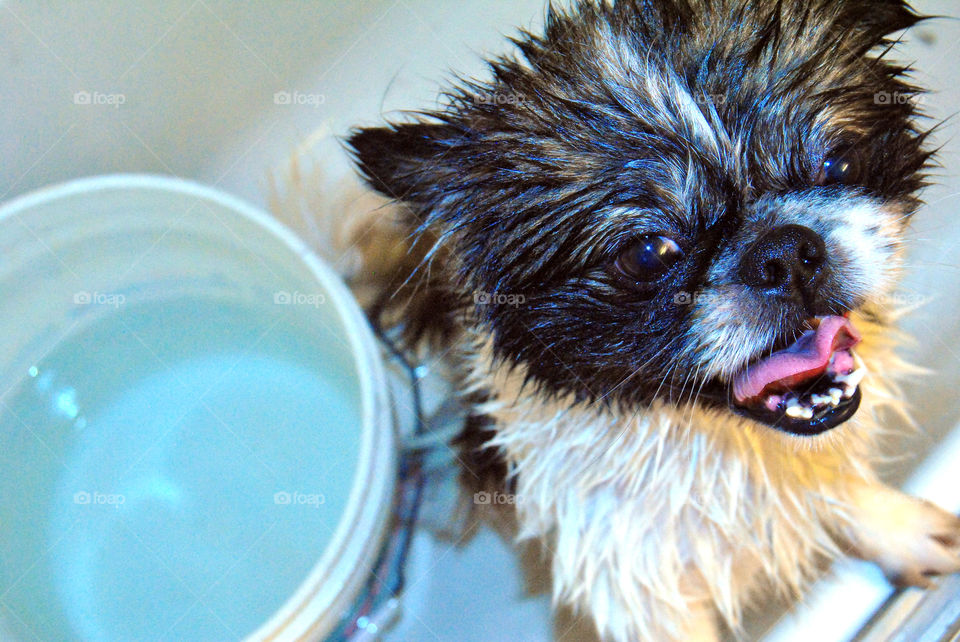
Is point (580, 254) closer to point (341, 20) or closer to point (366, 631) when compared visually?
point (366, 631)

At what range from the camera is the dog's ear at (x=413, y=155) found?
1681 millimetres

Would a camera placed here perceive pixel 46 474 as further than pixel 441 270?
Yes

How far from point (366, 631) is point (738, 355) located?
174 centimetres

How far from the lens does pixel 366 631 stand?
2.58 meters

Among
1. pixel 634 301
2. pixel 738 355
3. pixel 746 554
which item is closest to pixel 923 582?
pixel 746 554

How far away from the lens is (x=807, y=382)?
1653 mm

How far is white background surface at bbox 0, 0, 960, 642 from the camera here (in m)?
2.47

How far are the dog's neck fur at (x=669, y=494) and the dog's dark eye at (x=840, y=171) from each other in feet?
1.74

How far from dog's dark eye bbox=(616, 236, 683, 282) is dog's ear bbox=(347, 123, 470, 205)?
44 centimetres

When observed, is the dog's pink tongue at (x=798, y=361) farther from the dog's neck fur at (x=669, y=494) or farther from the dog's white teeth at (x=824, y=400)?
the dog's neck fur at (x=669, y=494)

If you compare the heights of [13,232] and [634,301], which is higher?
[634,301]

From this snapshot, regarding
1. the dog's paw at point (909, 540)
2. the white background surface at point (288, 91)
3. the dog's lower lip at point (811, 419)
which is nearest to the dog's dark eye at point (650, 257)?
the dog's lower lip at point (811, 419)

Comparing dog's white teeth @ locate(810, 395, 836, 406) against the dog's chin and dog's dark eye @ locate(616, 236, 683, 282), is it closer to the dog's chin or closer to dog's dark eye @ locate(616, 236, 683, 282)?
the dog's chin

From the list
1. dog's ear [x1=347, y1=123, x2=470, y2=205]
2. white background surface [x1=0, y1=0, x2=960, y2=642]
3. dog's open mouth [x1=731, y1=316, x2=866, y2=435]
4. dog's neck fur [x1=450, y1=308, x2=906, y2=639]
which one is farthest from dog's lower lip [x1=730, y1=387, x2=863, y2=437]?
dog's ear [x1=347, y1=123, x2=470, y2=205]
